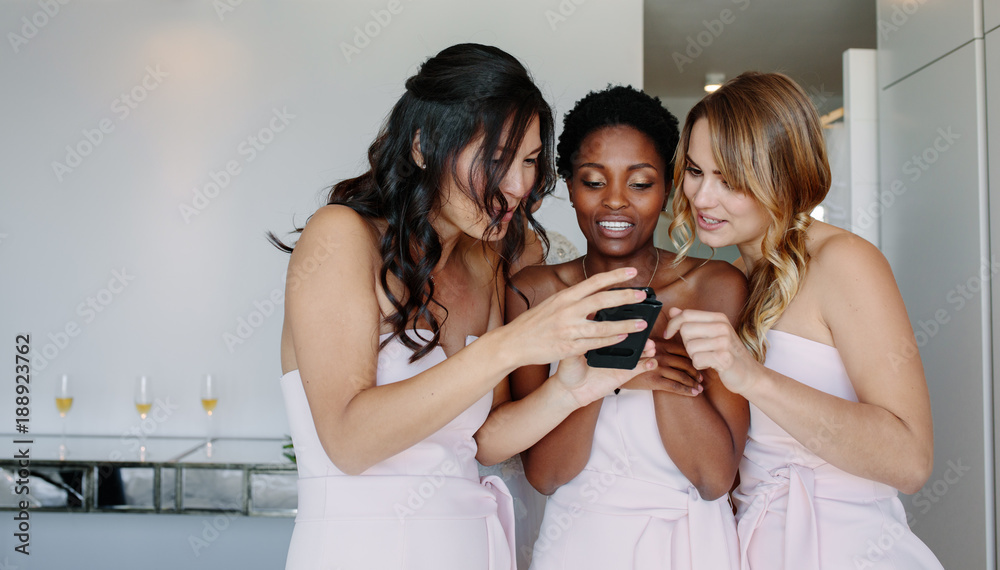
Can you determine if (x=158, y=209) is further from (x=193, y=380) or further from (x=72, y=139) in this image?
(x=193, y=380)

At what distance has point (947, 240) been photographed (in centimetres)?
280

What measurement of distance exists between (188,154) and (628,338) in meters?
3.09

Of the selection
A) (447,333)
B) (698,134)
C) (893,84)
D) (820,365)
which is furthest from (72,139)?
(893,84)

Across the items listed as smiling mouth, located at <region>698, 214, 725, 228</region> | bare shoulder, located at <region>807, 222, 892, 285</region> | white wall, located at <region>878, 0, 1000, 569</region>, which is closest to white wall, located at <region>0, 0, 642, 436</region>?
white wall, located at <region>878, 0, 1000, 569</region>

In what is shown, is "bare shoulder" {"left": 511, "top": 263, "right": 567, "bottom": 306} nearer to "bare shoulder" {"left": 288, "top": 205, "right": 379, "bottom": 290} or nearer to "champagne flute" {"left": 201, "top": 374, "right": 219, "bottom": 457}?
"bare shoulder" {"left": 288, "top": 205, "right": 379, "bottom": 290}

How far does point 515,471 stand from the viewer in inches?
76.9

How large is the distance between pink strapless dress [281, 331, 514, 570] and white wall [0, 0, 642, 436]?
2.28 meters

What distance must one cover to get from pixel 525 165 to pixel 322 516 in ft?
2.60

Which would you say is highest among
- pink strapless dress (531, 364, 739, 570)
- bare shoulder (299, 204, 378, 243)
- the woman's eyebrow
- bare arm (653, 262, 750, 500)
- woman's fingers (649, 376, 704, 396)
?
the woman's eyebrow

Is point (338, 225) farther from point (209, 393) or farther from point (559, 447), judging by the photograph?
point (209, 393)

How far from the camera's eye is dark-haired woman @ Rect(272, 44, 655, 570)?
122 centimetres

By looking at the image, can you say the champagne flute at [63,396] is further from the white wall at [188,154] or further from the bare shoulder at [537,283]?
the bare shoulder at [537,283]

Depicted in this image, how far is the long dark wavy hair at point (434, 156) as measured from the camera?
1380 mm

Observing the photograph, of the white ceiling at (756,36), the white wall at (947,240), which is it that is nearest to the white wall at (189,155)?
the white ceiling at (756,36)
